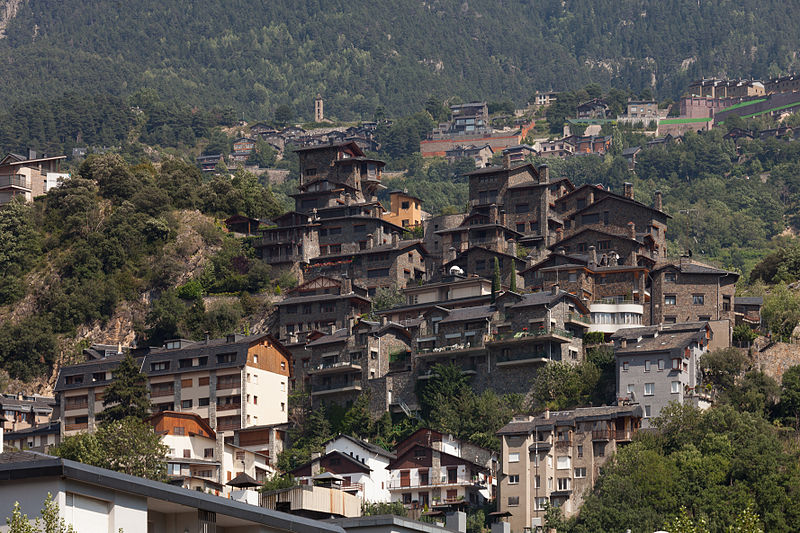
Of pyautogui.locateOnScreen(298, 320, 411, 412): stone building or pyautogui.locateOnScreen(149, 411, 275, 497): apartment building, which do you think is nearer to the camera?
pyautogui.locateOnScreen(149, 411, 275, 497): apartment building

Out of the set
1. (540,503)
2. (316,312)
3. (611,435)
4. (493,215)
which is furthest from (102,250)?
(611,435)

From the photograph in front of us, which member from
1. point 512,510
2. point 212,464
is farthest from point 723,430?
point 212,464

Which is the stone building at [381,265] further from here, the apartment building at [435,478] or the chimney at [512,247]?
the apartment building at [435,478]

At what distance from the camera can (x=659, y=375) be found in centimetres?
9156

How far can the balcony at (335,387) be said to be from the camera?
100m

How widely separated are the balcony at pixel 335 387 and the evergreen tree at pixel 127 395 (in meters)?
11.4

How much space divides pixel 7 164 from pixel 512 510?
233 ft

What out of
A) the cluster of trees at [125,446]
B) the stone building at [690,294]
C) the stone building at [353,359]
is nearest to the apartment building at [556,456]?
the stone building at [353,359]

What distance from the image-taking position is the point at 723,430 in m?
86.2

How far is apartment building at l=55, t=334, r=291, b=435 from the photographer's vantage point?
100375 mm

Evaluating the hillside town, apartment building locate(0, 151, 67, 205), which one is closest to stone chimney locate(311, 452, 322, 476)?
the hillside town

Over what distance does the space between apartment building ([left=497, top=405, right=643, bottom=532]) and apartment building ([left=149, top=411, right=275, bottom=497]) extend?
16.7m

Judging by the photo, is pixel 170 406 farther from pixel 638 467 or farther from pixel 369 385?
pixel 638 467

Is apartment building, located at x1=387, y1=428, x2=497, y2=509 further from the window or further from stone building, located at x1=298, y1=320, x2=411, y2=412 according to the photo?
stone building, located at x1=298, y1=320, x2=411, y2=412
